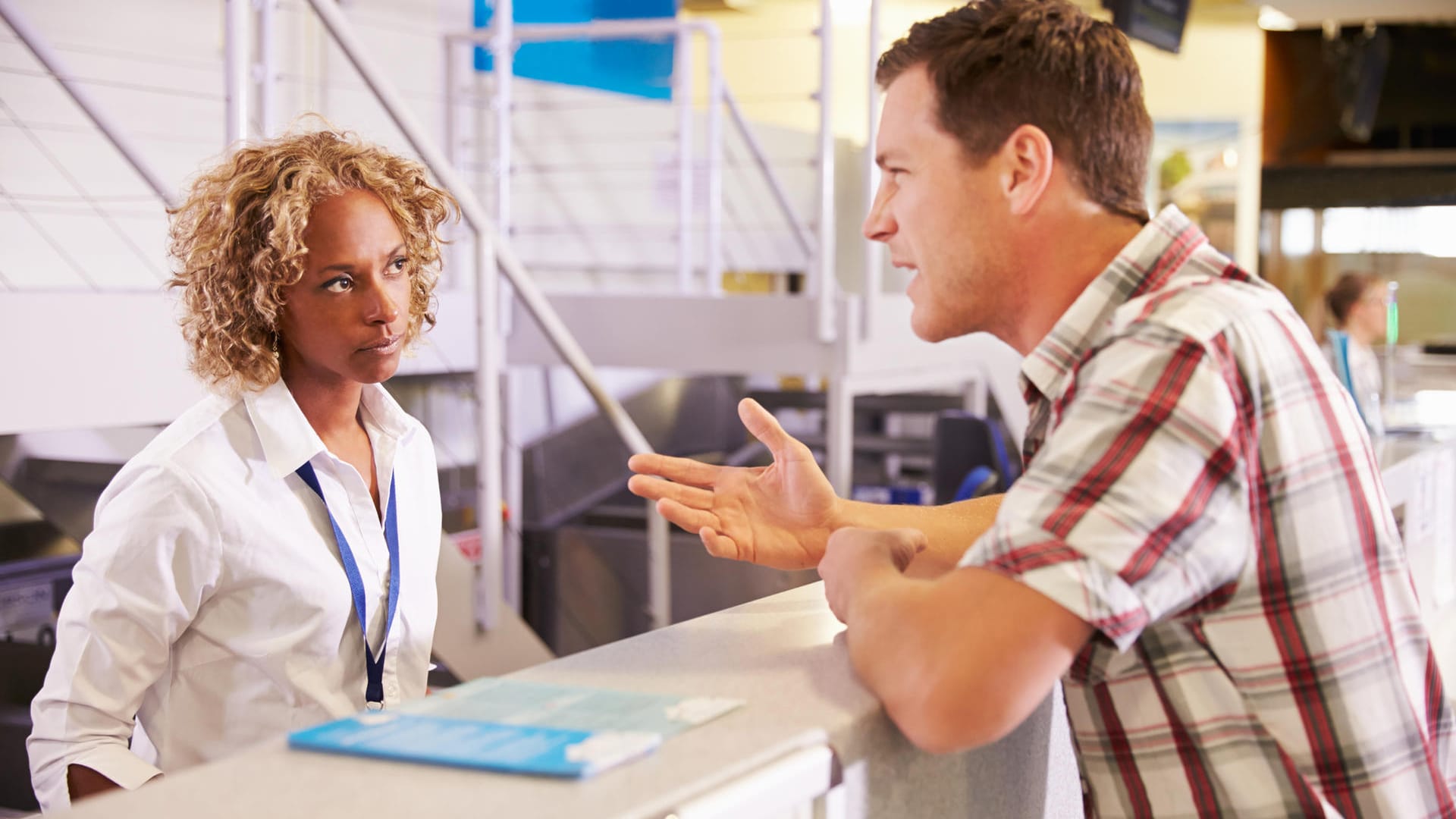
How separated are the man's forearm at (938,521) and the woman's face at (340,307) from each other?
60 cm

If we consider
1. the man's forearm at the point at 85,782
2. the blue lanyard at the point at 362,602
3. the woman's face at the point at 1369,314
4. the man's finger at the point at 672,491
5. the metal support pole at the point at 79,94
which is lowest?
the man's forearm at the point at 85,782

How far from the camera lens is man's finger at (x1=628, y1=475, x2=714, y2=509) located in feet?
4.43

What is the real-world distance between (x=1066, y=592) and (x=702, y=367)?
3617 millimetres

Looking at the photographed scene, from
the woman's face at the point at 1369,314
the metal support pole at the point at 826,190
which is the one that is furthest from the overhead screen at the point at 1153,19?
the metal support pole at the point at 826,190

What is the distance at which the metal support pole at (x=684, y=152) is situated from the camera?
15.8 feet

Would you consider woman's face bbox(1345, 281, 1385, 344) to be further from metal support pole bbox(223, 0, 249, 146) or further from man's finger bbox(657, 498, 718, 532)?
man's finger bbox(657, 498, 718, 532)

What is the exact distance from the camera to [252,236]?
1582 millimetres

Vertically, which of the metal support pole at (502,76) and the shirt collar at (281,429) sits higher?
the metal support pole at (502,76)

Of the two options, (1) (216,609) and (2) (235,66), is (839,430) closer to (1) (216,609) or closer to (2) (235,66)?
(2) (235,66)

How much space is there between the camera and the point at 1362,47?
29.6 feet

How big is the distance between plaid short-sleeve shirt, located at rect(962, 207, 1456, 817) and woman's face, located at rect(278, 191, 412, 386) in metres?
0.87

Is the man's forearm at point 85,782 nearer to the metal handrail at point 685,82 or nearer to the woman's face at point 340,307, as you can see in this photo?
the woman's face at point 340,307

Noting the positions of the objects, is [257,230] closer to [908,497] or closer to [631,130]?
[908,497]

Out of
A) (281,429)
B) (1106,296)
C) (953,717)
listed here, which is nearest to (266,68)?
(281,429)
